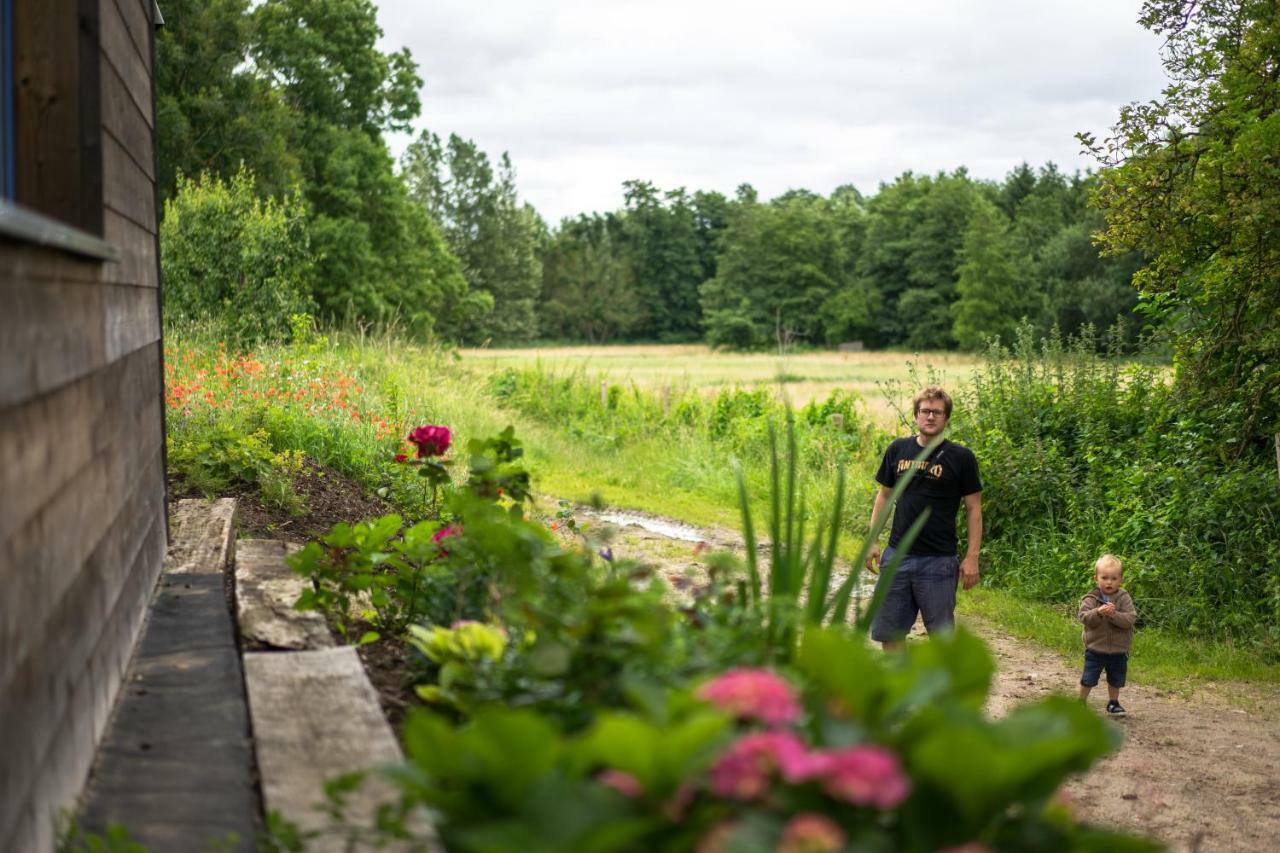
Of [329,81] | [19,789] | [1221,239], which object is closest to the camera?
[19,789]

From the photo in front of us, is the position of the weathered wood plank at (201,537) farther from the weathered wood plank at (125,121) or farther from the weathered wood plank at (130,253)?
the weathered wood plank at (125,121)

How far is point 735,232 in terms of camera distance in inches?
2783

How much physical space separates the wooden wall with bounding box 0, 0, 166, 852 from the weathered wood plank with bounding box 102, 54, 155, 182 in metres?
0.01

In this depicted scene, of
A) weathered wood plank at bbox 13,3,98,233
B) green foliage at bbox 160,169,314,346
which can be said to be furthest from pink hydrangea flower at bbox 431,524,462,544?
green foliage at bbox 160,169,314,346

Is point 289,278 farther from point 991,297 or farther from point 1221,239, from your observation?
point 991,297

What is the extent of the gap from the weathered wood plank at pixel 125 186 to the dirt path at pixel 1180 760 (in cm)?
252

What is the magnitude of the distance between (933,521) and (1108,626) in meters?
1.35

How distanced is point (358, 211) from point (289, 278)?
15.9m

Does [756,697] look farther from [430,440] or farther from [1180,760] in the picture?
[1180,760]

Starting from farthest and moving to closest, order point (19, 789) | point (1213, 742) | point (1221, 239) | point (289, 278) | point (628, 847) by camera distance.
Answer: point (289, 278)
point (1221, 239)
point (1213, 742)
point (19, 789)
point (628, 847)

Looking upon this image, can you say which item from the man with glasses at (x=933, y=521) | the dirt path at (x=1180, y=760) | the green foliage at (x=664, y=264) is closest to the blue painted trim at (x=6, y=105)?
the dirt path at (x=1180, y=760)

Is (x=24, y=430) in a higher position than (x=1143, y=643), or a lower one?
higher

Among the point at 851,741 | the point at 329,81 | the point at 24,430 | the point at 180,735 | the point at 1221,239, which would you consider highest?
the point at 329,81

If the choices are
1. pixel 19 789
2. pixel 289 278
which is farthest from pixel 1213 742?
pixel 289 278
